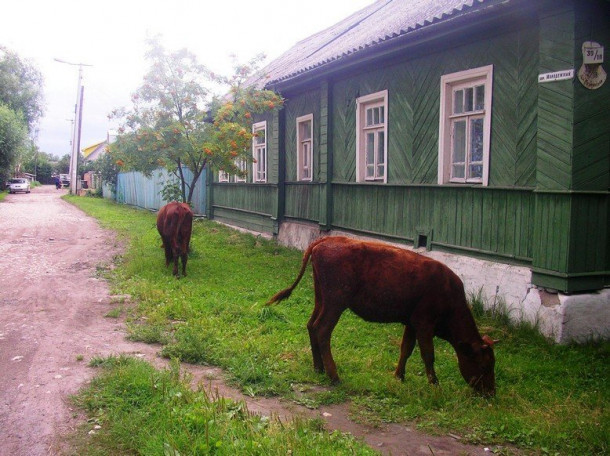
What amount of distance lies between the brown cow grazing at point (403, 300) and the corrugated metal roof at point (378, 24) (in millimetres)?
3739

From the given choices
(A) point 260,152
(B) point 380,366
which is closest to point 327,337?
(B) point 380,366

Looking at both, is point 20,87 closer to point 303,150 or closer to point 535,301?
point 303,150

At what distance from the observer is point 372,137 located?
11.1 m

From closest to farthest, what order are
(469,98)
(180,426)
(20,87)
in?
(180,426), (469,98), (20,87)

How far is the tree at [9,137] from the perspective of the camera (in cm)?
3506

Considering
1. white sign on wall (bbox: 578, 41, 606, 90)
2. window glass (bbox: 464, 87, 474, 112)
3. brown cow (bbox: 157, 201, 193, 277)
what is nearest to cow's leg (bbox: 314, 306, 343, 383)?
white sign on wall (bbox: 578, 41, 606, 90)

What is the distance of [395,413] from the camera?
15.4 feet

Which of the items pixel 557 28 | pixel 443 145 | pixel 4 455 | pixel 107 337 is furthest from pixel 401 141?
pixel 4 455

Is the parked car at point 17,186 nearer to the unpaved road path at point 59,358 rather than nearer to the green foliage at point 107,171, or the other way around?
the green foliage at point 107,171

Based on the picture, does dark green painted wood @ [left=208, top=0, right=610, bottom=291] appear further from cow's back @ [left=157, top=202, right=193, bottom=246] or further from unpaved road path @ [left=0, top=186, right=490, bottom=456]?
unpaved road path @ [left=0, top=186, right=490, bottom=456]

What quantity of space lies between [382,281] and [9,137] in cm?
3653

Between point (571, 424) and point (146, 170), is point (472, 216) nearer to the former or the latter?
point (571, 424)

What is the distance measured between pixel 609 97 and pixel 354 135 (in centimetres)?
538

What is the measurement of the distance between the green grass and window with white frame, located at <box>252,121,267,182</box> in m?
7.08
